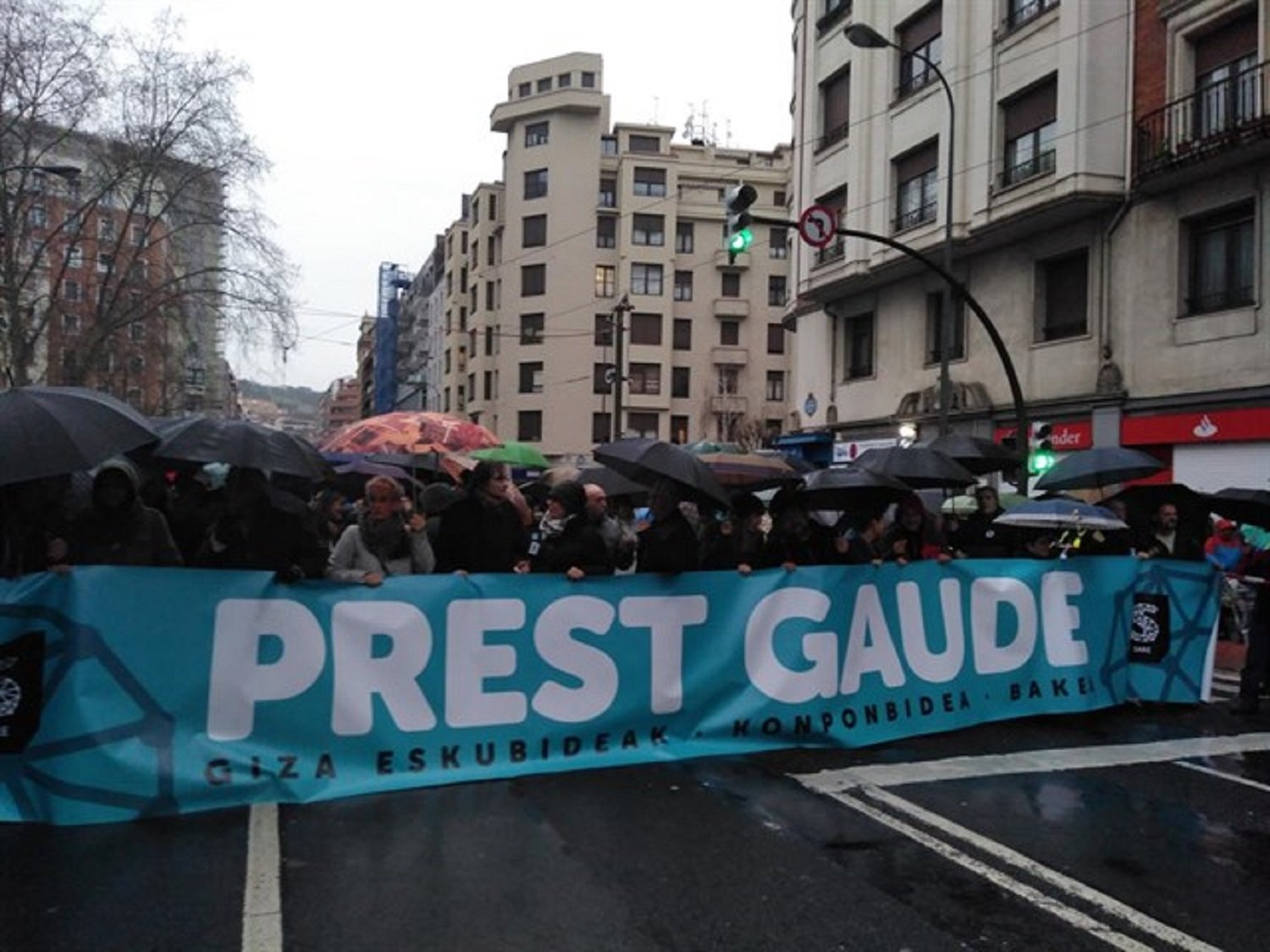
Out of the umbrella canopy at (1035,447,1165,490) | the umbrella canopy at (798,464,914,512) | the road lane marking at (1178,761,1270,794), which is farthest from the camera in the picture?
the umbrella canopy at (1035,447,1165,490)

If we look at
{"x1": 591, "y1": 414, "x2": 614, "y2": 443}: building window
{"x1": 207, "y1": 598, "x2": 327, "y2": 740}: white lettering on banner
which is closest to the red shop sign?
{"x1": 207, "y1": 598, "x2": 327, "y2": 740}: white lettering on banner

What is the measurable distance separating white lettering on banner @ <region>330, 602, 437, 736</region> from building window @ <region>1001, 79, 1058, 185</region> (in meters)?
19.2

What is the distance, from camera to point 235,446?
20.8 ft

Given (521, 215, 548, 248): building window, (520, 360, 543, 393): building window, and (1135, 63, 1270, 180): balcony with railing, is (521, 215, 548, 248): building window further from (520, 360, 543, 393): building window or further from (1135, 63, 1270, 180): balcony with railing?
(1135, 63, 1270, 180): balcony with railing

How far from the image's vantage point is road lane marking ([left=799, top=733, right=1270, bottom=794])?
585 centimetres

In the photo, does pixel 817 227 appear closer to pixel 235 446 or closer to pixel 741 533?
pixel 741 533

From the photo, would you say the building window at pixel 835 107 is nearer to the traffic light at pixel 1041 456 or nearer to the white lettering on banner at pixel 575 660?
the traffic light at pixel 1041 456

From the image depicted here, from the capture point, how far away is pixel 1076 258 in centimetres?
2138

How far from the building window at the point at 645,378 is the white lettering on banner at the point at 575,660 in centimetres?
5530

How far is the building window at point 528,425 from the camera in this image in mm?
61531

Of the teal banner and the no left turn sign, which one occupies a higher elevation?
the no left turn sign

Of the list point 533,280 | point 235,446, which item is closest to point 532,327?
point 533,280

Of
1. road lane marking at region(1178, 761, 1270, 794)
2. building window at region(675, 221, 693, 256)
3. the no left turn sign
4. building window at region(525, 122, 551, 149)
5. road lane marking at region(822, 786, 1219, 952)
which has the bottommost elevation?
road lane marking at region(1178, 761, 1270, 794)

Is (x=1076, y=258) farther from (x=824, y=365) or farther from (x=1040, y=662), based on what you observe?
(x=1040, y=662)
